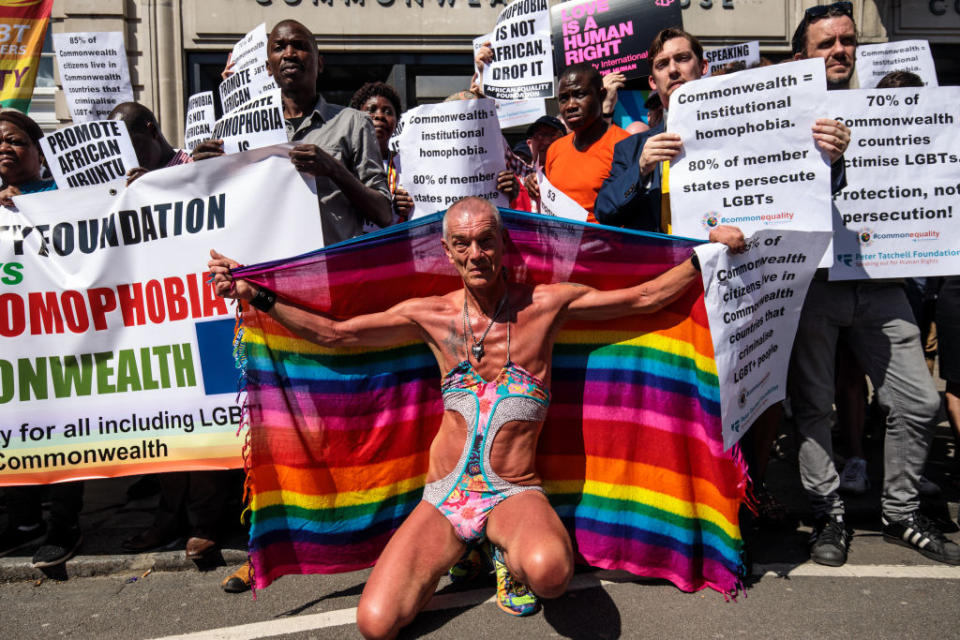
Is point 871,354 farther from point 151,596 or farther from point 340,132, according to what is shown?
point 151,596

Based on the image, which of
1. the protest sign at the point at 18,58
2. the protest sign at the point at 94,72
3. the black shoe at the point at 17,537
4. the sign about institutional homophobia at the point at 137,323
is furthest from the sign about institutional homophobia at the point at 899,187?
the protest sign at the point at 18,58

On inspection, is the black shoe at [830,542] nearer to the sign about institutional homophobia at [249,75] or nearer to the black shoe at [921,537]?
the black shoe at [921,537]

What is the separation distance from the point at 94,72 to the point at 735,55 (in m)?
5.86

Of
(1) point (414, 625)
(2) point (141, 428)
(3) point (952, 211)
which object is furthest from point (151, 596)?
(3) point (952, 211)

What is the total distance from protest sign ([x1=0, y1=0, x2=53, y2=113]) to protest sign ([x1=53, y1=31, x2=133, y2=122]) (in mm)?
199

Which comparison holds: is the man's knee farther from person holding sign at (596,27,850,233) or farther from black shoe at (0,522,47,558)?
black shoe at (0,522,47,558)

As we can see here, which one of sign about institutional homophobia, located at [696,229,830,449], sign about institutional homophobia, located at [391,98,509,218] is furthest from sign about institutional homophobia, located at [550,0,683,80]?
sign about institutional homophobia, located at [696,229,830,449]

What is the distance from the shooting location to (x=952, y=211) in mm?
3539

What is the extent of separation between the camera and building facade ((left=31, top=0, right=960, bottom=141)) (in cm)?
941

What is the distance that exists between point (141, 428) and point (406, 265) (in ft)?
5.39

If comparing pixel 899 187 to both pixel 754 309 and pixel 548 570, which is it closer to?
pixel 754 309

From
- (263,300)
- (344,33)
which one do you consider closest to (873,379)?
(263,300)

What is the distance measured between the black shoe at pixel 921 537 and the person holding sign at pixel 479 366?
1653 millimetres

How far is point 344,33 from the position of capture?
31.3 ft
